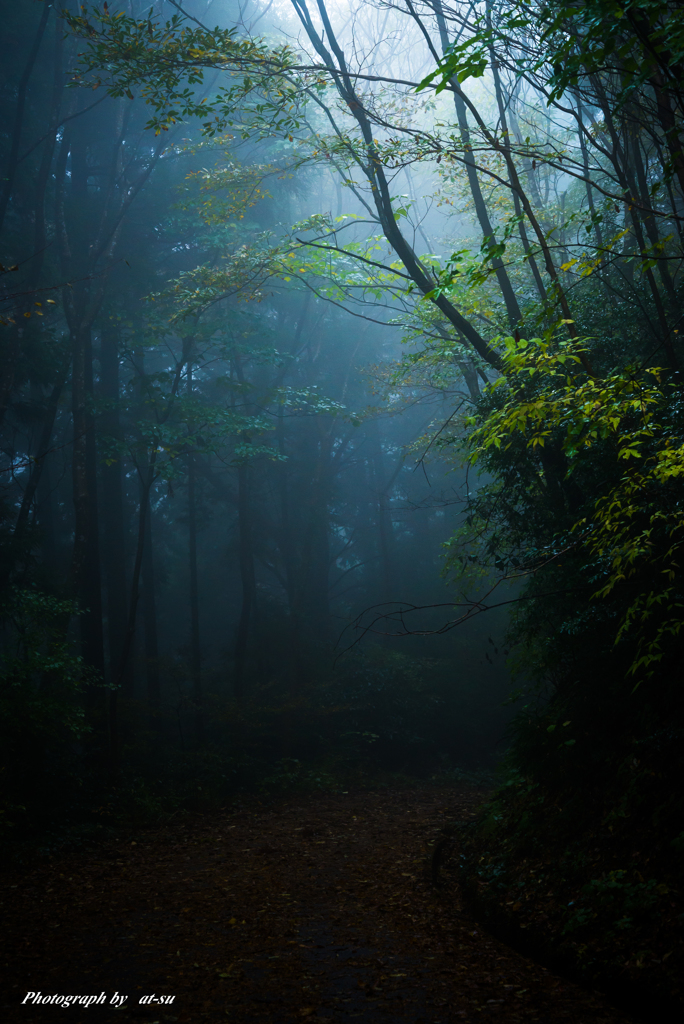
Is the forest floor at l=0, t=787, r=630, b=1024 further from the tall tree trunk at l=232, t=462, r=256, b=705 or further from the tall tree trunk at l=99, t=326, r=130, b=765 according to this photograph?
the tall tree trunk at l=99, t=326, r=130, b=765

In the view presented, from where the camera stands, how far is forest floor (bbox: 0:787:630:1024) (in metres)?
3.52

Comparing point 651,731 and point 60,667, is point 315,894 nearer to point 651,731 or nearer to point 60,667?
point 651,731

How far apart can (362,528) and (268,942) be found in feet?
58.8

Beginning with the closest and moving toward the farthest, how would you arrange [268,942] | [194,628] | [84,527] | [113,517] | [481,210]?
[268,942], [481,210], [84,527], [194,628], [113,517]

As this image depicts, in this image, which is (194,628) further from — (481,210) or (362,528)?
(481,210)

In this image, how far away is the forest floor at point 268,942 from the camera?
352 centimetres

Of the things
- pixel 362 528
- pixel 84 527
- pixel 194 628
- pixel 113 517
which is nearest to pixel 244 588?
pixel 194 628

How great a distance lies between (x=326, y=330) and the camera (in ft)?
69.9

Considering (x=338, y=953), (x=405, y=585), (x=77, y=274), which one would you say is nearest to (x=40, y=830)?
(x=338, y=953)

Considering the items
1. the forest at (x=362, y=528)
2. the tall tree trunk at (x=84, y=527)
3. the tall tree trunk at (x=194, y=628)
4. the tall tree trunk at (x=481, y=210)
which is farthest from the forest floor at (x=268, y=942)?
the tall tree trunk at (x=481, y=210)

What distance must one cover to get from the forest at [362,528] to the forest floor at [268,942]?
0.04 m

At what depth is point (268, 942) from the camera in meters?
4.58

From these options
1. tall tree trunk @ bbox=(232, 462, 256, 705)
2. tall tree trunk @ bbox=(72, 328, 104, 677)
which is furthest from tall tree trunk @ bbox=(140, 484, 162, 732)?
tall tree trunk @ bbox=(232, 462, 256, 705)

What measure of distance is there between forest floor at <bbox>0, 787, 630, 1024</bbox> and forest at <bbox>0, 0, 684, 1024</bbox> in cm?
4
